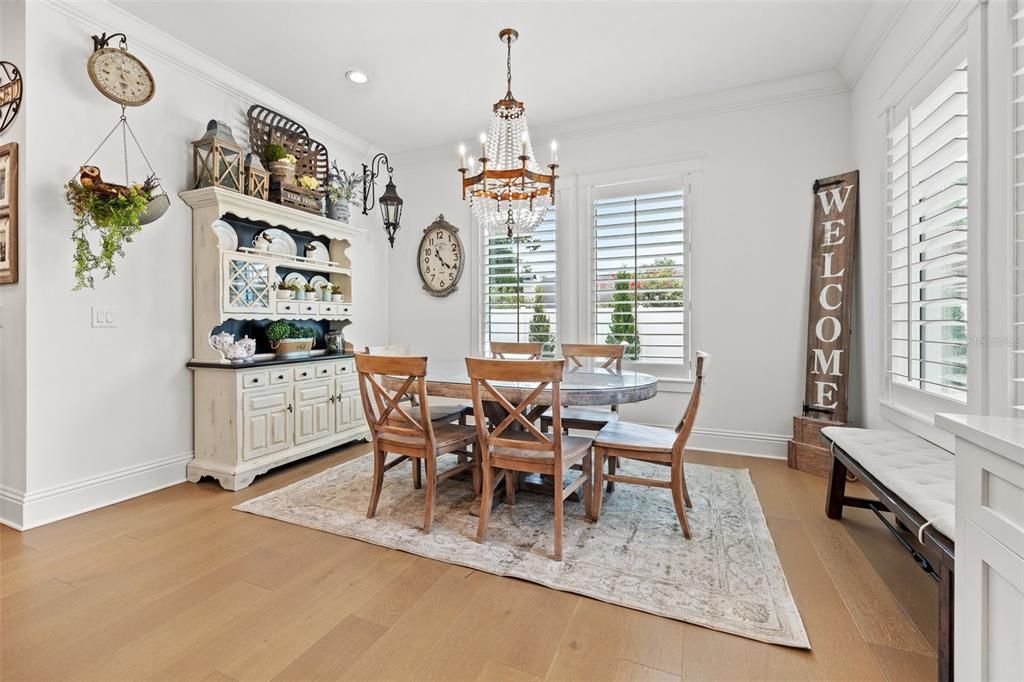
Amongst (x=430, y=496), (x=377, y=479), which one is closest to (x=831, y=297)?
(x=430, y=496)

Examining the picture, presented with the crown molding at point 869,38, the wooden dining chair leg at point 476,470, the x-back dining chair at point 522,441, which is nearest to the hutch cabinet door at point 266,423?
the wooden dining chair leg at point 476,470

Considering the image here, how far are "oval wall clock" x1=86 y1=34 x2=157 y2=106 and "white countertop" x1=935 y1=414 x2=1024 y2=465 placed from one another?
13.6 ft

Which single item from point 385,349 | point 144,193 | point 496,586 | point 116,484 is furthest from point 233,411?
point 496,586

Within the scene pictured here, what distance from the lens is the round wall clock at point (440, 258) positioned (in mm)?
4906

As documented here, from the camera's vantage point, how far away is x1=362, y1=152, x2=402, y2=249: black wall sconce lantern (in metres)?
4.38

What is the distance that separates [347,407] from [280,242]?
1549 mm

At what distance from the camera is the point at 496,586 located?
195 cm

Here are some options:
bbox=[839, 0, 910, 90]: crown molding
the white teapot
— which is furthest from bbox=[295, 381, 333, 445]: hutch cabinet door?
bbox=[839, 0, 910, 90]: crown molding

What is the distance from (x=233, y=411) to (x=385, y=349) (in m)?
1.09

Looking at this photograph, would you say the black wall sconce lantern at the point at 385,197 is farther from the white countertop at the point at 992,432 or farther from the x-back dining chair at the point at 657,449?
the white countertop at the point at 992,432

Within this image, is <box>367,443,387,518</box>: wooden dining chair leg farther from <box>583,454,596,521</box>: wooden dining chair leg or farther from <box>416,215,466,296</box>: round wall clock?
<box>416,215,466,296</box>: round wall clock

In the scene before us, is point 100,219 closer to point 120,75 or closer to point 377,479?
point 120,75

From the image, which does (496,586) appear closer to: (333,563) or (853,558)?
(333,563)

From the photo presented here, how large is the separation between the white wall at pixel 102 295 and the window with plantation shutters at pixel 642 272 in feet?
10.8
